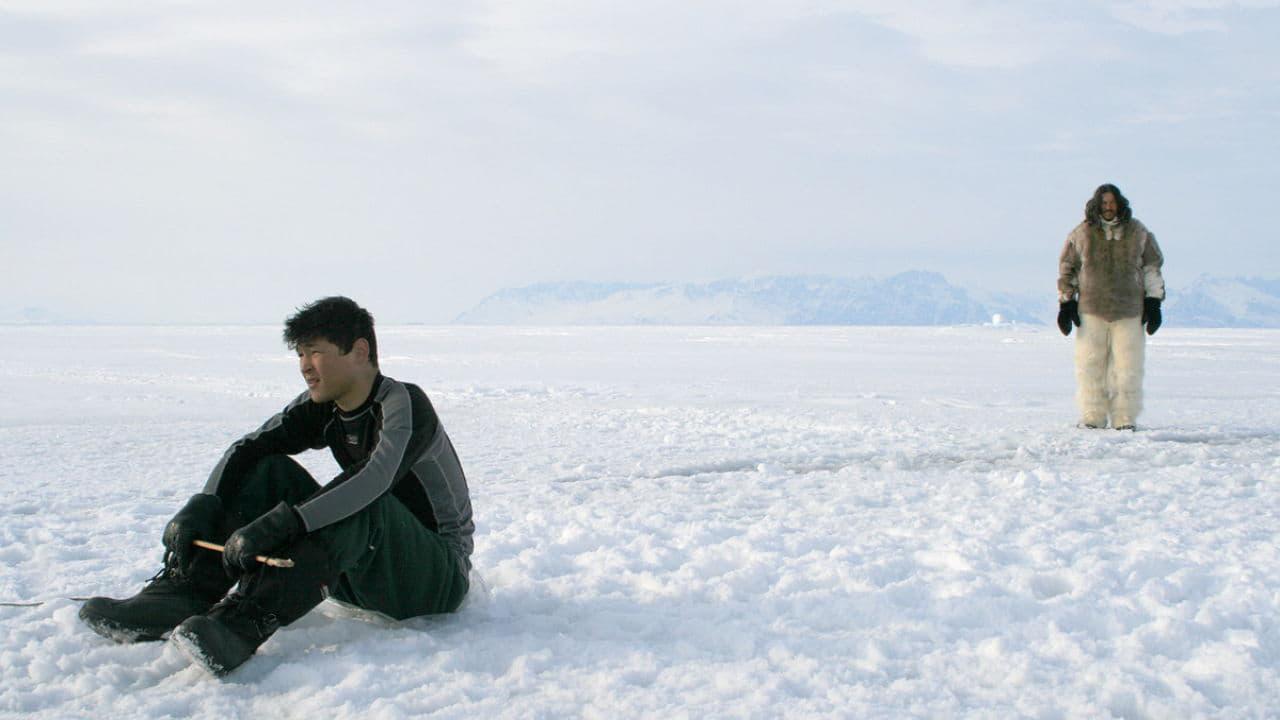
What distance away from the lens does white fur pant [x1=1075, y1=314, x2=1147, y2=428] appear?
305 inches

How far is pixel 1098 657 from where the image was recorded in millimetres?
2674

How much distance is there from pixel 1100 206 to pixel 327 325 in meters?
6.67

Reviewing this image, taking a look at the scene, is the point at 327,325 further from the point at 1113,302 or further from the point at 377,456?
the point at 1113,302

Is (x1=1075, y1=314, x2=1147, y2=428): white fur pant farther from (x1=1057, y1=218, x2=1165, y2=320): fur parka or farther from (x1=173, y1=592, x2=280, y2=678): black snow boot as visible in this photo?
(x1=173, y1=592, x2=280, y2=678): black snow boot

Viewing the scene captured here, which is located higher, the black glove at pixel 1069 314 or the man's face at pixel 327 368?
the black glove at pixel 1069 314

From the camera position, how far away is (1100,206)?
308 inches

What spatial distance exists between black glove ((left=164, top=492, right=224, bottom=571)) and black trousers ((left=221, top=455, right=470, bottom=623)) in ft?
0.19

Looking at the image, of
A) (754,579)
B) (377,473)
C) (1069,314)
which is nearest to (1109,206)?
(1069,314)

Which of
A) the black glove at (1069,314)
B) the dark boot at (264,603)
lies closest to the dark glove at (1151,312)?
the black glove at (1069,314)

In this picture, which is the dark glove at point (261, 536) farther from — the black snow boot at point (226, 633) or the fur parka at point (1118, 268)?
the fur parka at point (1118, 268)

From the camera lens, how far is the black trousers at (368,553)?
2.61 metres

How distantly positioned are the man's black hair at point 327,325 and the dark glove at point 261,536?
21.5 inches

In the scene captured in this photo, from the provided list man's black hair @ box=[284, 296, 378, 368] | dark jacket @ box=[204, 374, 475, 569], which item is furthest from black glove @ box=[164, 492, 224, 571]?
man's black hair @ box=[284, 296, 378, 368]

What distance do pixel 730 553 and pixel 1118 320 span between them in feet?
17.6
